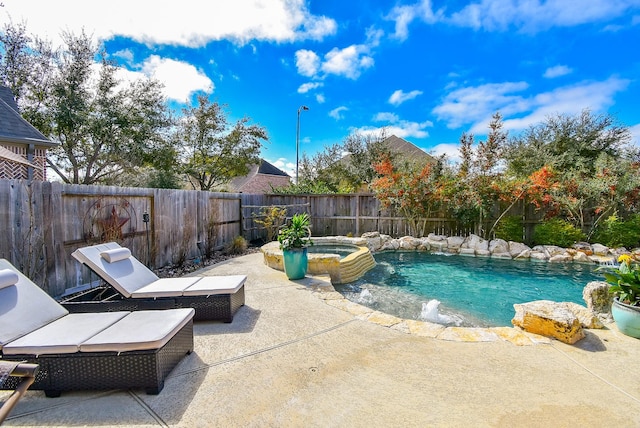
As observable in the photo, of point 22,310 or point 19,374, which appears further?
point 22,310

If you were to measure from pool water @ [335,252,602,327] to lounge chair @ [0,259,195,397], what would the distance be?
3164 millimetres

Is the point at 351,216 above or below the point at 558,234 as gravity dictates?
above

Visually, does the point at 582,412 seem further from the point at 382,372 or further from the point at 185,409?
the point at 185,409

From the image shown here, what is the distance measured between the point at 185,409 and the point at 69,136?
48.1ft

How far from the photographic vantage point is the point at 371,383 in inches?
85.0

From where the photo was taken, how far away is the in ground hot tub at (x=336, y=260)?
5.38 metres

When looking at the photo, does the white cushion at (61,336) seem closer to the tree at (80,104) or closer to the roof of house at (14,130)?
the roof of house at (14,130)

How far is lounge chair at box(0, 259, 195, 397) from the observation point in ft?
6.33

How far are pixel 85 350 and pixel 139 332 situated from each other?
1.02 feet

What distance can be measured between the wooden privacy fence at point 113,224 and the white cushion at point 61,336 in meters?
1.87

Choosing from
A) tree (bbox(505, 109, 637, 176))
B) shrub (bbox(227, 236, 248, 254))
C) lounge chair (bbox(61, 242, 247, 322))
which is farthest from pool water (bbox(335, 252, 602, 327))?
tree (bbox(505, 109, 637, 176))

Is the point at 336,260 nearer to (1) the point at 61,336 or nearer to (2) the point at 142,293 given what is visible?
(2) the point at 142,293

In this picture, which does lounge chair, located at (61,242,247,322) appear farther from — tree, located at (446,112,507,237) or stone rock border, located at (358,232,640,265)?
tree, located at (446,112,507,237)

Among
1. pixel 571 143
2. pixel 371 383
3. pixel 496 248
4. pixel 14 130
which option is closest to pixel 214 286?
pixel 371 383
